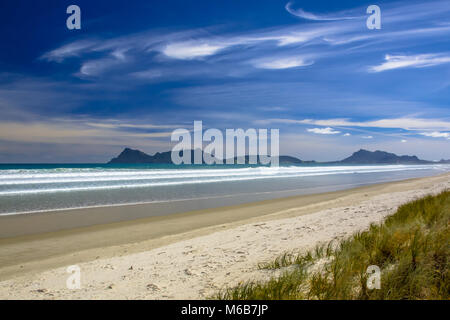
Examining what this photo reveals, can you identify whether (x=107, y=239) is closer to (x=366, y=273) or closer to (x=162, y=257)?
(x=162, y=257)

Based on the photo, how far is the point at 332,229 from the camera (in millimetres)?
7867

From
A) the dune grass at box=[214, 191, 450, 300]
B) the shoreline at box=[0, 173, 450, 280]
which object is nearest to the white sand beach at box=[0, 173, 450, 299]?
the shoreline at box=[0, 173, 450, 280]

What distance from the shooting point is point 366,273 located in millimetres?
3961

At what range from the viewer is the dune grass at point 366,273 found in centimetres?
360

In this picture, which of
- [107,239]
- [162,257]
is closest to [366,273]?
[162,257]

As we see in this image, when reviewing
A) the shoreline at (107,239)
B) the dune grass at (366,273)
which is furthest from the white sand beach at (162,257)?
the dune grass at (366,273)

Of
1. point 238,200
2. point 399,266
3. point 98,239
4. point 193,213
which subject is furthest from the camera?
point 238,200

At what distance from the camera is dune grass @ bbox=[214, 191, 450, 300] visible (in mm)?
3598

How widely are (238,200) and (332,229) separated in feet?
28.0

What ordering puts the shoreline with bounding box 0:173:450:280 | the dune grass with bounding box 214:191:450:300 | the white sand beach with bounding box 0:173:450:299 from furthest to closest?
the shoreline with bounding box 0:173:450:280 → the white sand beach with bounding box 0:173:450:299 → the dune grass with bounding box 214:191:450:300

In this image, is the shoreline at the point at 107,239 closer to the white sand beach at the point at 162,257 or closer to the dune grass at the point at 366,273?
the white sand beach at the point at 162,257

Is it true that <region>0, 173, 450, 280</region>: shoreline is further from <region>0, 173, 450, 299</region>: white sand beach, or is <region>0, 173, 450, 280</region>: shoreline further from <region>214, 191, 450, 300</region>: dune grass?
<region>214, 191, 450, 300</region>: dune grass
